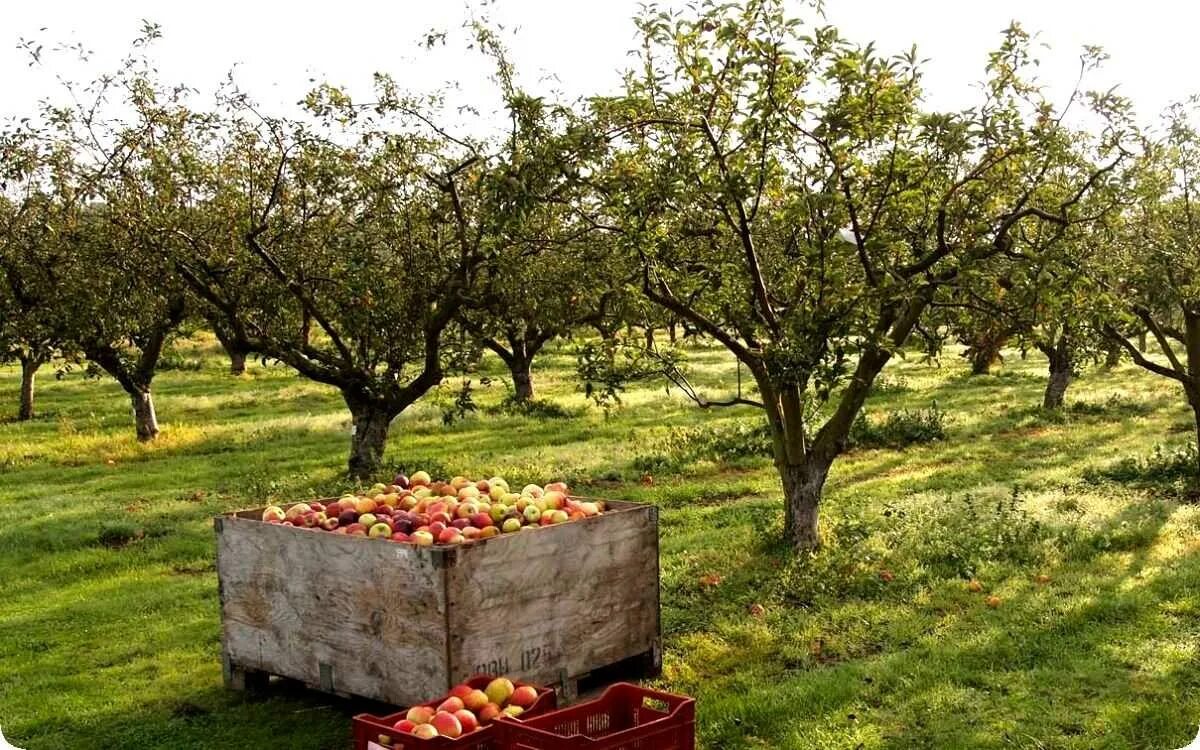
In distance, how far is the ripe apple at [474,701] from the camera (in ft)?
22.5

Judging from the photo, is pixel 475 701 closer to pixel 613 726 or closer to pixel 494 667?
pixel 613 726

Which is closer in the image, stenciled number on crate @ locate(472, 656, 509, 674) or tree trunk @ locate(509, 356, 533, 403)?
stenciled number on crate @ locate(472, 656, 509, 674)

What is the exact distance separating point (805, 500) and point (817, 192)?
344 cm

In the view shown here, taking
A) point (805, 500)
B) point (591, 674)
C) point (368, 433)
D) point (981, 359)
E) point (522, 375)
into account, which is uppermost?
point (522, 375)

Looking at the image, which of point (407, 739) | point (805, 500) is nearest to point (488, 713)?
point (407, 739)

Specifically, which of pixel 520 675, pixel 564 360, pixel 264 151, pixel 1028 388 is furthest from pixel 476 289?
pixel 564 360

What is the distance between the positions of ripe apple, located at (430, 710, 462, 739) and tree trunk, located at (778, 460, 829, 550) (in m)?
7.13

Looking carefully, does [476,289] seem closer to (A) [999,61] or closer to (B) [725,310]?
(B) [725,310]

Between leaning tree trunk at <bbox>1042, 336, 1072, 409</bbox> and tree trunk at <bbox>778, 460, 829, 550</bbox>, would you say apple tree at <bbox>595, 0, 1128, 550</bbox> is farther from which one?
leaning tree trunk at <bbox>1042, 336, 1072, 409</bbox>

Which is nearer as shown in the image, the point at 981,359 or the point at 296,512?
the point at 296,512

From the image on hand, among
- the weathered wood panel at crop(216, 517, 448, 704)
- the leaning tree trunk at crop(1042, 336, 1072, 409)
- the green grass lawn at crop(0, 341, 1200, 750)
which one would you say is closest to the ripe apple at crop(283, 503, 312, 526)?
the weathered wood panel at crop(216, 517, 448, 704)

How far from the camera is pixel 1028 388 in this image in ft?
109

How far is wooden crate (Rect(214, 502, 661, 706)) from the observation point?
8.12 meters

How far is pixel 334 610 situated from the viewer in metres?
8.71
